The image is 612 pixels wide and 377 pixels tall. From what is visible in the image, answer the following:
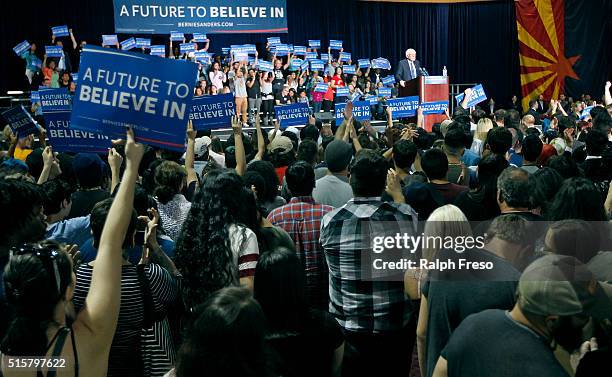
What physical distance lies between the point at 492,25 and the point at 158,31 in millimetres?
10989

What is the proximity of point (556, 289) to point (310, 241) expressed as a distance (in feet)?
5.39

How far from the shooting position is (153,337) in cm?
257

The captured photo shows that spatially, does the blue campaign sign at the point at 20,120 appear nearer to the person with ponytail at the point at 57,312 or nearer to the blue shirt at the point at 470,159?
the blue shirt at the point at 470,159

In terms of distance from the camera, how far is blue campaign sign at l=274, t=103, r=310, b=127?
7516mm

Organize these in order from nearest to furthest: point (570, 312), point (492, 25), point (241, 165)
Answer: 1. point (570, 312)
2. point (241, 165)
3. point (492, 25)

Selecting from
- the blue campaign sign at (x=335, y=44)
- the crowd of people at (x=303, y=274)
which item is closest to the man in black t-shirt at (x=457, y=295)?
the crowd of people at (x=303, y=274)

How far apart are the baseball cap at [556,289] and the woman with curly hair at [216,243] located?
109 centimetres

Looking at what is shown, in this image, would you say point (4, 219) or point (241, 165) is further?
point (241, 165)

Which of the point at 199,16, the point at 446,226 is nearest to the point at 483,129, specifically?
the point at 446,226

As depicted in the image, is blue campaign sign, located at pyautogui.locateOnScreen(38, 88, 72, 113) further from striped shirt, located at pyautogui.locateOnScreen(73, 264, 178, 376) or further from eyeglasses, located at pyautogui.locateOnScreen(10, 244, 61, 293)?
eyeglasses, located at pyautogui.locateOnScreen(10, 244, 61, 293)

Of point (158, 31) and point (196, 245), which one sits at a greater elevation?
point (158, 31)

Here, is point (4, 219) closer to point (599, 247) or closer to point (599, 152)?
point (599, 247)

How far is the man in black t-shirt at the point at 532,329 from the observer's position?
1776 millimetres

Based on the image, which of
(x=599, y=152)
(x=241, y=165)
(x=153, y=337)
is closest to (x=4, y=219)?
(x=153, y=337)
